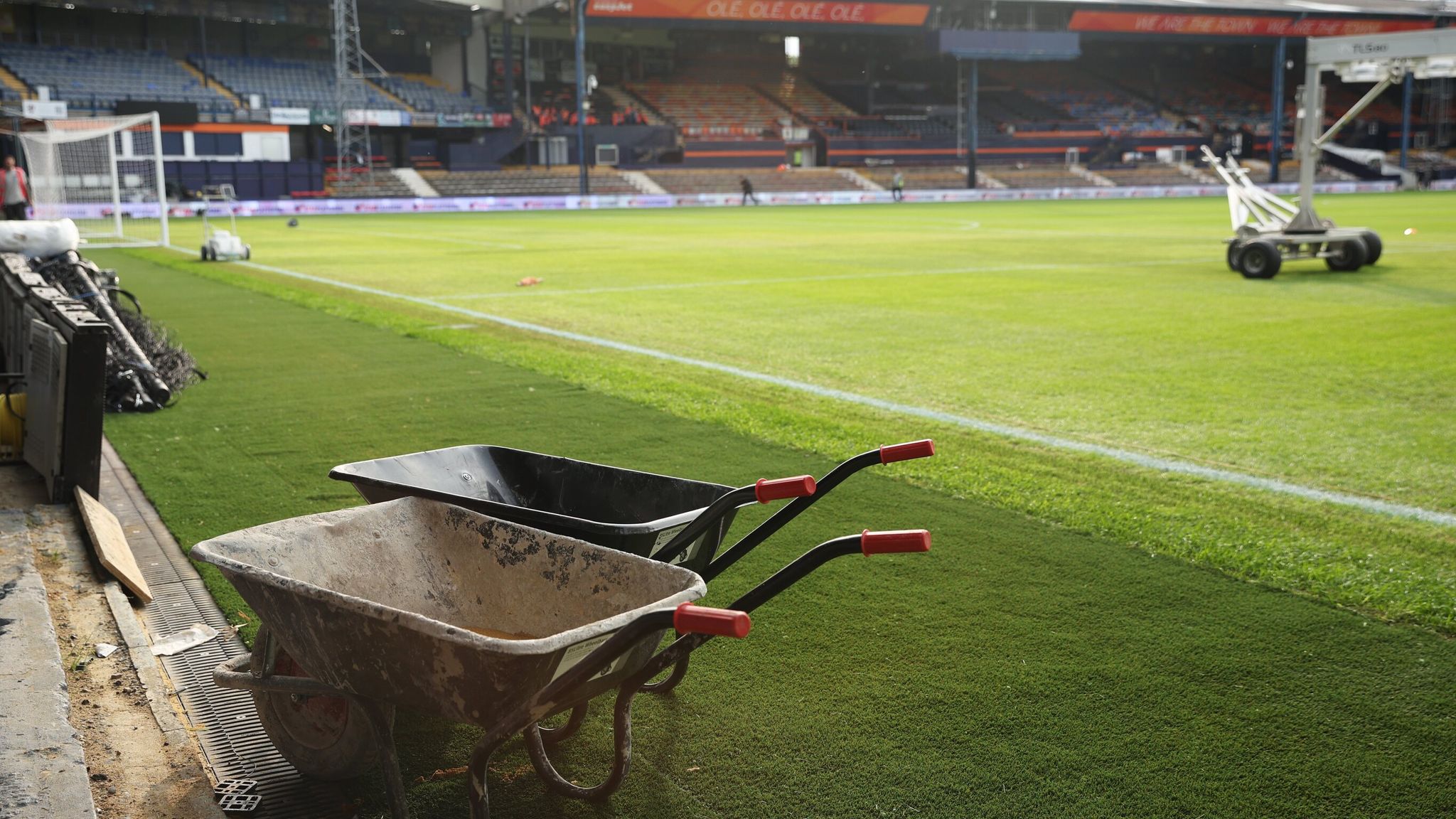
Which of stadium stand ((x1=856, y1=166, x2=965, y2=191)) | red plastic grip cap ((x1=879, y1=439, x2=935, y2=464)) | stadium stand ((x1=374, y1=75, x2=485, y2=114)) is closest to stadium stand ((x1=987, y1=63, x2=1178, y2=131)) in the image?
stadium stand ((x1=856, y1=166, x2=965, y2=191))

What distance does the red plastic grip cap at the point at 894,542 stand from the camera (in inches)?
94.9

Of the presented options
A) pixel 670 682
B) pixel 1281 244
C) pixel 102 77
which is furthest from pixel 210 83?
pixel 670 682

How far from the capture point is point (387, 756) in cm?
276

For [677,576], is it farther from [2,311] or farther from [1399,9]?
[1399,9]

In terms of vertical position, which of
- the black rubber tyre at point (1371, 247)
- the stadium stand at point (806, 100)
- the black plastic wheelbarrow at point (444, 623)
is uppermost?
the stadium stand at point (806, 100)

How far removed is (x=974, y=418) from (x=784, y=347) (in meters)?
3.36

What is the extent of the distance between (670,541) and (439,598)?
0.64 m

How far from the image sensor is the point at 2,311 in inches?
342

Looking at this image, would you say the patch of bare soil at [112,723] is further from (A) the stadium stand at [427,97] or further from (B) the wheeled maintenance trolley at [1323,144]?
(A) the stadium stand at [427,97]

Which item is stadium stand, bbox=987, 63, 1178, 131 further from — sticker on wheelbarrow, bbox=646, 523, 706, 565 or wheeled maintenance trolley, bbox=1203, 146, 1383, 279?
sticker on wheelbarrow, bbox=646, 523, 706, 565

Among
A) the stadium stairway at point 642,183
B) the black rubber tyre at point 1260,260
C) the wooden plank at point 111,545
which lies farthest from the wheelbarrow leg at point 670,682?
the stadium stairway at point 642,183

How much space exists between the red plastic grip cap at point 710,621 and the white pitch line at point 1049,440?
431cm

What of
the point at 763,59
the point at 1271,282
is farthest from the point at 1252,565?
the point at 763,59

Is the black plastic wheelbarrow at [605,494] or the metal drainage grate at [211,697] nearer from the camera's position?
the metal drainage grate at [211,697]
